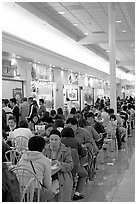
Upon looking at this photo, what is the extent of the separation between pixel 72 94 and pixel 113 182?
10.0 m

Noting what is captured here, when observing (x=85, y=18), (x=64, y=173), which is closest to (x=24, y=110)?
(x=85, y=18)

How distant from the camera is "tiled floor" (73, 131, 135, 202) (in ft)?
17.3

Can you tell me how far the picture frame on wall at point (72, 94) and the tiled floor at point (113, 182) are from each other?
288 inches

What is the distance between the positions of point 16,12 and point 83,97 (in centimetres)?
755

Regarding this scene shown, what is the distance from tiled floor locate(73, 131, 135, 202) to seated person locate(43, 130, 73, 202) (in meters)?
0.95

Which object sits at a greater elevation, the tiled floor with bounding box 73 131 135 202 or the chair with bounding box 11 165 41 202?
the chair with bounding box 11 165 41 202

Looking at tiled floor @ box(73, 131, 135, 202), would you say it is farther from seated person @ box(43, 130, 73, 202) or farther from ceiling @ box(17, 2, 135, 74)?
ceiling @ box(17, 2, 135, 74)

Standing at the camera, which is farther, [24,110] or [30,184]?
[24,110]

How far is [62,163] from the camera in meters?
4.22

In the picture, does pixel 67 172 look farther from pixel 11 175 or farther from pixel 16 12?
pixel 16 12

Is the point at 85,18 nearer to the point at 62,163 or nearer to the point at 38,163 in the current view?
the point at 62,163

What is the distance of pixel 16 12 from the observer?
10.2 metres

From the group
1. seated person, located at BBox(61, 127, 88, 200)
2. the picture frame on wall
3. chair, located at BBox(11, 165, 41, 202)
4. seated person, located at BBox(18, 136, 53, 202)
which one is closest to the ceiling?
the picture frame on wall

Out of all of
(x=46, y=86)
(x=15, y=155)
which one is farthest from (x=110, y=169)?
(x=46, y=86)
